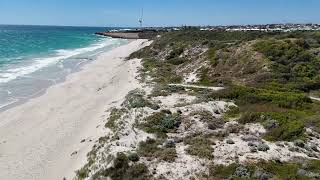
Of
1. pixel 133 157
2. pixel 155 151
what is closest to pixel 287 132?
pixel 155 151

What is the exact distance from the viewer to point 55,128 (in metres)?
27.1

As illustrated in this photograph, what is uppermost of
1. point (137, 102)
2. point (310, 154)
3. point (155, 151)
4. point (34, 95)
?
point (137, 102)

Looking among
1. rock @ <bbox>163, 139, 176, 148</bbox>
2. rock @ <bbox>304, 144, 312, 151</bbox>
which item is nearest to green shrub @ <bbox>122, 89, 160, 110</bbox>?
rock @ <bbox>163, 139, 176, 148</bbox>

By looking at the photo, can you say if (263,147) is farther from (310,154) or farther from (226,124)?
(226,124)

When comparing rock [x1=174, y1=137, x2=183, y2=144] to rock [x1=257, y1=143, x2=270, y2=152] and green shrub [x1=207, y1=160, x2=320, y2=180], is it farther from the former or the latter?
rock [x1=257, y1=143, x2=270, y2=152]

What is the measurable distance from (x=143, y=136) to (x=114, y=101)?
11867 millimetres

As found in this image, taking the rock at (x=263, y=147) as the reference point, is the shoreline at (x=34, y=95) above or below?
below

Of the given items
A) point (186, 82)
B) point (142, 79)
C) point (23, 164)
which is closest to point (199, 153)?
point (23, 164)

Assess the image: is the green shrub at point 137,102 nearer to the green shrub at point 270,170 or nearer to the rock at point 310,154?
the green shrub at point 270,170

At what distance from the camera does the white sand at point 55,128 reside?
803 inches

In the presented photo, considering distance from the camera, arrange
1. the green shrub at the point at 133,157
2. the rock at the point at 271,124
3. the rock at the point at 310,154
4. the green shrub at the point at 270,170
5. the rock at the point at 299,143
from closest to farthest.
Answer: the green shrub at the point at 270,170
the green shrub at the point at 133,157
the rock at the point at 310,154
the rock at the point at 299,143
the rock at the point at 271,124

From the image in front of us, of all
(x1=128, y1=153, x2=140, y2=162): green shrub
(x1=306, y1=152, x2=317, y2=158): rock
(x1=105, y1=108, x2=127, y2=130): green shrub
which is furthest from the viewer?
(x1=105, y1=108, x2=127, y2=130): green shrub

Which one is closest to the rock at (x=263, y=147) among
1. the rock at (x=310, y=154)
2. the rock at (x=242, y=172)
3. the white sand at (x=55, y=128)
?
the rock at (x=310, y=154)

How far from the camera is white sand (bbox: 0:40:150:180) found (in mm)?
20406
